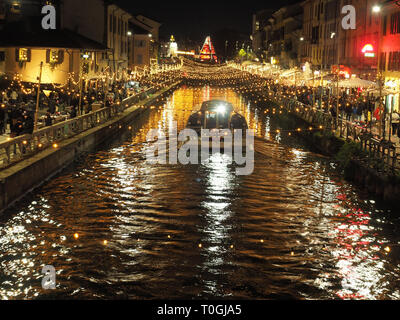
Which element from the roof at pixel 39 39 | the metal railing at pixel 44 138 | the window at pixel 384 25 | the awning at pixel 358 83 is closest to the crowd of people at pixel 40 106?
the metal railing at pixel 44 138

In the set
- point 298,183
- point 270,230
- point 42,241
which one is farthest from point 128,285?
point 298,183

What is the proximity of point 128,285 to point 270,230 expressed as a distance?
523 cm

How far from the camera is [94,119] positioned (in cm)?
3341

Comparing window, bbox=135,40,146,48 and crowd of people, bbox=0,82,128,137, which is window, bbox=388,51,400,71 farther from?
window, bbox=135,40,146,48

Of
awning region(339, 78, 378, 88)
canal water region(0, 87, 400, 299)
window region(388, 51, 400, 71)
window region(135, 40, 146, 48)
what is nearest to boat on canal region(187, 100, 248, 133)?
canal water region(0, 87, 400, 299)

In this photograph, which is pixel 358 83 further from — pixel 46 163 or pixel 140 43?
pixel 140 43

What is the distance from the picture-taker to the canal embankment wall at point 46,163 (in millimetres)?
17328

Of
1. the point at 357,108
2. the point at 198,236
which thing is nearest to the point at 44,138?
the point at 198,236

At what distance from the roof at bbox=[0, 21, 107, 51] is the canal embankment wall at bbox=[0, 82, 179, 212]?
9789mm

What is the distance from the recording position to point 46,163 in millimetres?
21422

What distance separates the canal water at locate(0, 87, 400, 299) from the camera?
12.2 meters

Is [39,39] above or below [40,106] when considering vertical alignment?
above

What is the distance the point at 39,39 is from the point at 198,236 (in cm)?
3207

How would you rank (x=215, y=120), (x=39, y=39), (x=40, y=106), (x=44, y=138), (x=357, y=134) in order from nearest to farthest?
(x=44, y=138) < (x=357, y=134) < (x=215, y=120) < (x=40, y=106) < (x=39, y=39)
